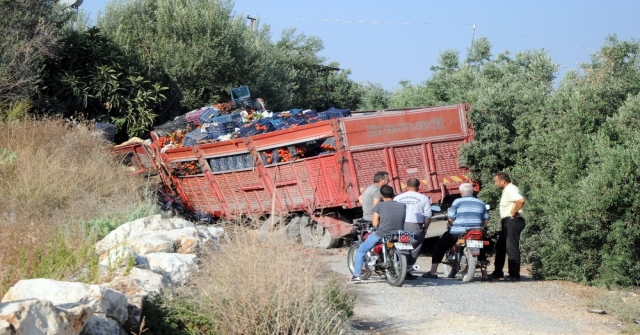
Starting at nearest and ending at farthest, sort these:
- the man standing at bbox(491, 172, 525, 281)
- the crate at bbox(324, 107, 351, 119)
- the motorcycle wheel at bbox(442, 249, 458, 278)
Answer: the man standing at bbox(491, 172, 525, 281) < the motorcycle wheel at bbox(442, 249, 458, 278) < the crate at bbox(324, 107, 351, 119)

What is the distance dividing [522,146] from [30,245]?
10.7m

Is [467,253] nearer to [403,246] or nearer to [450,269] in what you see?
[450,269]

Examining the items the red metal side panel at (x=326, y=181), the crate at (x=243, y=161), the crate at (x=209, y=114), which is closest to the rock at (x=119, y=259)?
the red metal side panel at (x=326, y=181)

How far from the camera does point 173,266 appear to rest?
8.69 meters

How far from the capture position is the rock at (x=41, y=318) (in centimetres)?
471

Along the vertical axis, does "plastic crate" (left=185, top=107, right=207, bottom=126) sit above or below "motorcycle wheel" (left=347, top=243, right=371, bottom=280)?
above

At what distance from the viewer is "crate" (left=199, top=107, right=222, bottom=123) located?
2088 cm

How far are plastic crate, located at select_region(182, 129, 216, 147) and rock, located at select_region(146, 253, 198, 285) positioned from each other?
32.9 ft

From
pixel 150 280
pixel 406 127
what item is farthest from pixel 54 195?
pixel 150 280

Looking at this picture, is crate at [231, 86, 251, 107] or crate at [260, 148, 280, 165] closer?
crate at [260, 148, 280, 165]

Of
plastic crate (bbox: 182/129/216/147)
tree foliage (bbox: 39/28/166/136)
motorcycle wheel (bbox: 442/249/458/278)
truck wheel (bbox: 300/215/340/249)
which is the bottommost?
motorcycle wheel (bbox: 442/249/458/278)

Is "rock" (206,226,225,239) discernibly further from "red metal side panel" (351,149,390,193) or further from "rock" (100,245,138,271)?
"red metal side panel" (351,149,390,193)

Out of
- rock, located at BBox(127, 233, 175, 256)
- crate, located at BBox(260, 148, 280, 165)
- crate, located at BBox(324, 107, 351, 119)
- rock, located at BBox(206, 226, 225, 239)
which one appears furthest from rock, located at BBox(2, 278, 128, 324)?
crate, located at BBox(324, 107, 351, 119)

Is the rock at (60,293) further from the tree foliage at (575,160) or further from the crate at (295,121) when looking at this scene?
the crate at (295,121)
